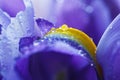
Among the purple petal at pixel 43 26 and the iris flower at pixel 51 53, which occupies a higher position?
the purple petal at pixel 43 26

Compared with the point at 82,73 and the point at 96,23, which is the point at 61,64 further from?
the point at 96,23

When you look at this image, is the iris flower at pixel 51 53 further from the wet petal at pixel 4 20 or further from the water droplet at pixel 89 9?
the water droplet at pixel 89 9

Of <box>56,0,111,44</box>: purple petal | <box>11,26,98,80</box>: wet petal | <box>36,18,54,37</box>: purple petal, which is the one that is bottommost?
<box>11,26,98,80</box>: wet petal

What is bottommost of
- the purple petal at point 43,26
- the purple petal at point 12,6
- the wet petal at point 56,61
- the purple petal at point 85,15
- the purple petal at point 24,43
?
the wet petal at point 56,61

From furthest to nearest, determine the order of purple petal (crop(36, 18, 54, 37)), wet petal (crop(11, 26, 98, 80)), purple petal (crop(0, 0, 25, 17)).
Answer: purple petal (crop(0, 0, 25, 17)) → purple petal (crop(36, 18, 54, 37)) → wet petal (crop(11, 26, 98, 80))

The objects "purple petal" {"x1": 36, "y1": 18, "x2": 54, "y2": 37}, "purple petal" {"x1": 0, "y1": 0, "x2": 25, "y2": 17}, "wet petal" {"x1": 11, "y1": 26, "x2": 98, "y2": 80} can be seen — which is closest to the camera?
"wet petal" {"x1": 11, "y1": 26, "x2": 98, "y2": 80}

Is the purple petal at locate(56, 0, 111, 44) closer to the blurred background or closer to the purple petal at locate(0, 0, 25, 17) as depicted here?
the blurred background

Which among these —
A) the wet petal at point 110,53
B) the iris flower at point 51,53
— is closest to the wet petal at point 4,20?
the iris flower at point 51,53

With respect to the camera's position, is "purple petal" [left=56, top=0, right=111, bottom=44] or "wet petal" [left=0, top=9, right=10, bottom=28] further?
"purple petal" [left=56, top=0, right=111, bottom=44]

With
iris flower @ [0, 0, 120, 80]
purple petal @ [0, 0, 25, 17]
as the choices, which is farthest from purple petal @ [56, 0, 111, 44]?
iris flower @ [0, 0, 120, 80]
